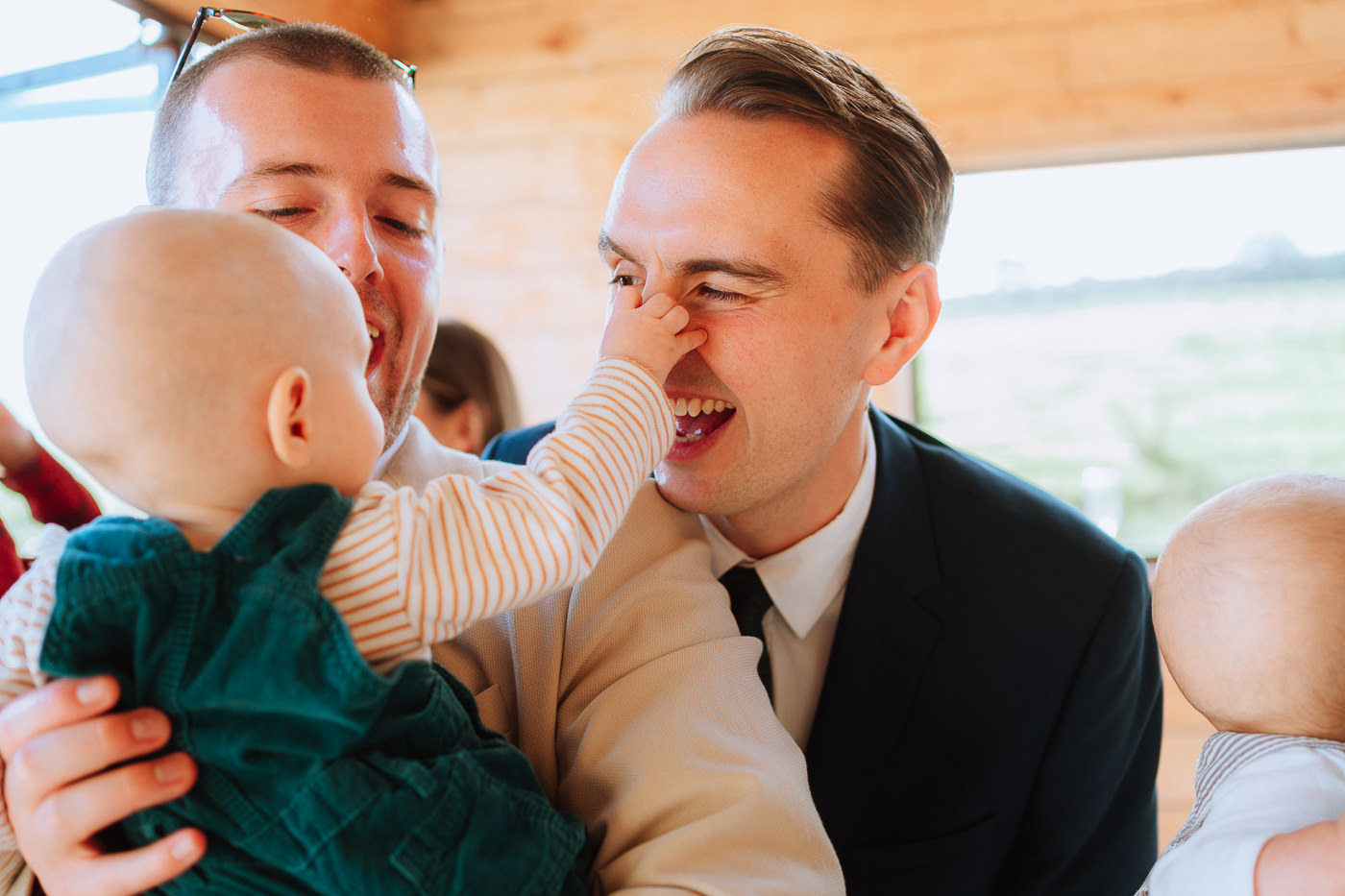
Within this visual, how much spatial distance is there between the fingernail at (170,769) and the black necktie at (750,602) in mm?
855

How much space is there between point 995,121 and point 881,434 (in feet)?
6.85

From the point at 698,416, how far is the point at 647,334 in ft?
1.37

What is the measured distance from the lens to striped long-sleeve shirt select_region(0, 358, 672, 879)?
78cm

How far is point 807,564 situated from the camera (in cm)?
158

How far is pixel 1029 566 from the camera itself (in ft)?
5.24

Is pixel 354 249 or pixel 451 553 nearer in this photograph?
pixel 451 553

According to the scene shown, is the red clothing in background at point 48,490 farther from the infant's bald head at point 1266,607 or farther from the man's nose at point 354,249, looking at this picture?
the infant's bald head at point 1266,607

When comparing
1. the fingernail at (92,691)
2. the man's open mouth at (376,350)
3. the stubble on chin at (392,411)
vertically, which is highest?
the man's open mouth at (376,350)

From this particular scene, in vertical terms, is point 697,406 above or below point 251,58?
below

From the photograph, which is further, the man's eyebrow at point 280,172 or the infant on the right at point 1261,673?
the man's eyebrow at point 280,172

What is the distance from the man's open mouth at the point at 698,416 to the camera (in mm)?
1462

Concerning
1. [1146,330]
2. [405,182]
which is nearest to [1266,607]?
[405,182]

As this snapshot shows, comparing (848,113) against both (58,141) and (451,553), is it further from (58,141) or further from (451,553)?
(58,141)

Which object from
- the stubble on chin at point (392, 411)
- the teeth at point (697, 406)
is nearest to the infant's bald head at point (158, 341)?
the stubble on chin at point (392, 411)
